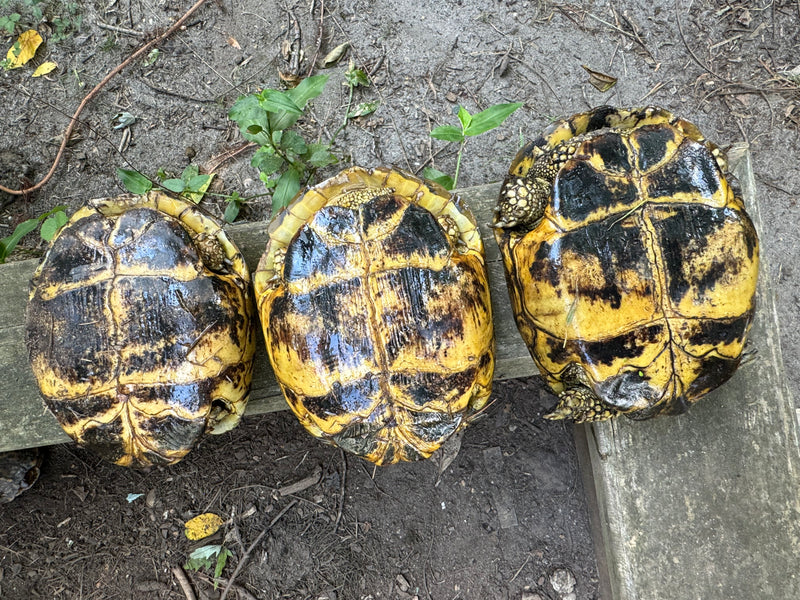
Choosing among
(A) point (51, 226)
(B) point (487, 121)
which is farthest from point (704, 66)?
(A) point (51, 226)

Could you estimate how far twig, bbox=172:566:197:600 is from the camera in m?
2.55

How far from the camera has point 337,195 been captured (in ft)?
6.22

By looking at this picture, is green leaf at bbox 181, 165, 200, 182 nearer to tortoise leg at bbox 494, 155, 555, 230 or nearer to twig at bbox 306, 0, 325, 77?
twig at bbox 306, 0, 325, 77

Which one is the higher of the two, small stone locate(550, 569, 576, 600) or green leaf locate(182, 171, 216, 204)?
green leaf locate(182, 171, 216, 204)

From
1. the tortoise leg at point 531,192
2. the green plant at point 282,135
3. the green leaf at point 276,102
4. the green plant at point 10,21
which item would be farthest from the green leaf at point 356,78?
the green plant at point 10,21

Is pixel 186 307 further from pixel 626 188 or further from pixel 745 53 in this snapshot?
pixel 745 53

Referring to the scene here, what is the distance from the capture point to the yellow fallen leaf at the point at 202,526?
2582 mm

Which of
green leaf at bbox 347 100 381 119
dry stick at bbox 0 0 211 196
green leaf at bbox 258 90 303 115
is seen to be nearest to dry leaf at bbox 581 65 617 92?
green leaf at bbox 347 100 381 119

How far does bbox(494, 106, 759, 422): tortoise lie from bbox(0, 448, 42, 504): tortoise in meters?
2.21

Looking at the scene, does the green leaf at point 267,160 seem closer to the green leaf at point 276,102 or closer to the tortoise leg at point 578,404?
the green leaf at point 276,102

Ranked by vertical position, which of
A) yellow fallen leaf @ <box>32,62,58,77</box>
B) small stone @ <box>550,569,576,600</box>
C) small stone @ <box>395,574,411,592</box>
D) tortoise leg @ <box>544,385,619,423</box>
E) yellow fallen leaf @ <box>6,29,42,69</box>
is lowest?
small stone @ <box>550,569,576,600</box>

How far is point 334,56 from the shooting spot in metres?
2.80

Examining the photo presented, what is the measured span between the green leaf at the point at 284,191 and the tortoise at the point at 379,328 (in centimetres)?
51

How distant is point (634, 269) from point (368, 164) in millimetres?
1425
